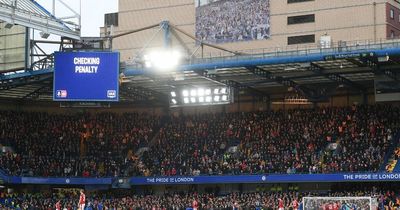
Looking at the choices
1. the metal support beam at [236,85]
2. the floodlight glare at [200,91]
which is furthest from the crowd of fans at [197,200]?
the metal support beam at [236,85]

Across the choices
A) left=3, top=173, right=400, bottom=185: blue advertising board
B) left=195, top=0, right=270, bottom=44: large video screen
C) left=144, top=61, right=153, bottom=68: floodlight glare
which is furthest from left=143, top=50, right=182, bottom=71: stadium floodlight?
left=3, top=173, right=400, bottom=185: blue advertising board

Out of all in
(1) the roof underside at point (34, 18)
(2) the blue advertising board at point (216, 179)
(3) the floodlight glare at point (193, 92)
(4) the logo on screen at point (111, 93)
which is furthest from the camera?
(3) the floodlight glare at point (193, 92)

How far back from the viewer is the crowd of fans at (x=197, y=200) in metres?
Answer: 44.9

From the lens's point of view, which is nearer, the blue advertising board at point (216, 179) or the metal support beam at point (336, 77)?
the blue advertising board at point (216, 179)

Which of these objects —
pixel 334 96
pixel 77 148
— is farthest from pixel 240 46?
pixel 77 148

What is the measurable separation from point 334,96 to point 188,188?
13.8 meters

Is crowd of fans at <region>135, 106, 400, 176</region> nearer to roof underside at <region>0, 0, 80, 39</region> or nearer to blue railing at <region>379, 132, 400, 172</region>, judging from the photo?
blue railing at <region>379, 132, 400, 172</region>

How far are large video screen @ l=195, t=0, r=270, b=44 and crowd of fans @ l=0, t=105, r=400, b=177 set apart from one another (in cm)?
645

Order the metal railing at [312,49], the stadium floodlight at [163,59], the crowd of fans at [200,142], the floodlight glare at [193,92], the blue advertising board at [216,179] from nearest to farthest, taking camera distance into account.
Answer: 1. the metal railing at [312,49]
2. the blue advertising board at [216,179]
3. the crowd of fans at [200,142]
4. the stadium floodlight at [163,59]
5. the floodlight glare at [193,92]

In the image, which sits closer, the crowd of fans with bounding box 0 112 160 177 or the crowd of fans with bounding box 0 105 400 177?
the crowd of fans with bounding box 0 105 400 177

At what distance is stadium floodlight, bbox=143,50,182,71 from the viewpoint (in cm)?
5081

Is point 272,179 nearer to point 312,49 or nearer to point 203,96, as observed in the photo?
point 203,96

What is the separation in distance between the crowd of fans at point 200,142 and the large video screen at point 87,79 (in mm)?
8540

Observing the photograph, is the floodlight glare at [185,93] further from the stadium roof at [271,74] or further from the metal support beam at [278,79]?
the metal support beam at [278,79]
